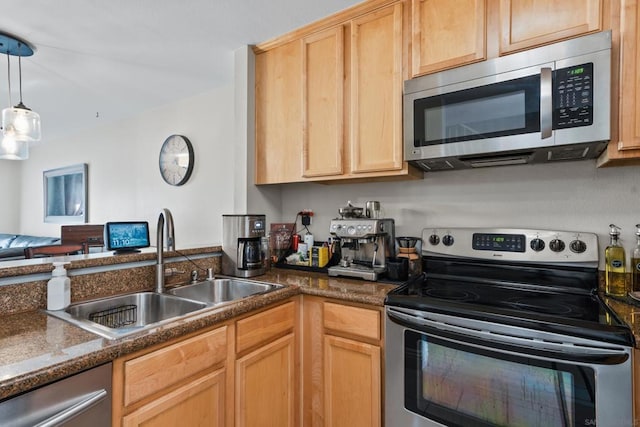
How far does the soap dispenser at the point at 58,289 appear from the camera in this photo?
4.09 ft

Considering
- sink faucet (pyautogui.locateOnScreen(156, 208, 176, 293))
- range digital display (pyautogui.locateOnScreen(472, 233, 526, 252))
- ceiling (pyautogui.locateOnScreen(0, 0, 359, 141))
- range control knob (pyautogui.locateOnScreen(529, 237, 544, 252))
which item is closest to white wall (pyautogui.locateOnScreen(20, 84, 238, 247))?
ceiling (pyautogui.locateOnScreen(0, 0, 359, 141))

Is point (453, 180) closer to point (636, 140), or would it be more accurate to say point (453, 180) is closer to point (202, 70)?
point (636, 140)

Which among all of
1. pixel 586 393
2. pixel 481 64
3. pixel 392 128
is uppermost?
pixel 481 64

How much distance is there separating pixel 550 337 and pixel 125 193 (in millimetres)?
4076

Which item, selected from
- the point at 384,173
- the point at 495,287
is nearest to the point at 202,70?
the point at 384,173

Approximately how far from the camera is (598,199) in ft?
4.90

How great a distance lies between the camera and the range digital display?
158 centimetres

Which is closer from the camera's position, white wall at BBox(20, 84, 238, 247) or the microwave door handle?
the microwave door handle

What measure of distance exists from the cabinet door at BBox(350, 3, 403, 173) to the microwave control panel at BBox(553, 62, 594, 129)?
0.65 metres

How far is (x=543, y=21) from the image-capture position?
1349mm

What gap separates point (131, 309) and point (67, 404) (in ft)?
2.34

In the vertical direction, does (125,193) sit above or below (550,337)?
above

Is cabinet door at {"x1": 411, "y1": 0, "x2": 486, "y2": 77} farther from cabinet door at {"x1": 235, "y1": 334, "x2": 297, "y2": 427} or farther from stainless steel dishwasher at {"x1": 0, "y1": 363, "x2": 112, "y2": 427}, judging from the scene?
stainless steel dishwasher at {"x1": 0, "y1": 363, "x2": 112, "y2": 427}

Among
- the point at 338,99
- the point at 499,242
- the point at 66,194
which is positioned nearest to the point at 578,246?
the point at 499,242
